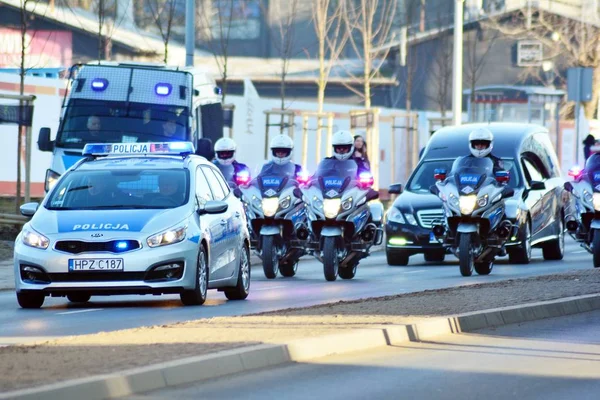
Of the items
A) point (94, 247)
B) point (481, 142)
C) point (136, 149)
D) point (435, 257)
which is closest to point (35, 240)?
point (94, 247)

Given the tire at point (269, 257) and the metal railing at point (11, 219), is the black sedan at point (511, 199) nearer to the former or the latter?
the tire at point (269, 257)

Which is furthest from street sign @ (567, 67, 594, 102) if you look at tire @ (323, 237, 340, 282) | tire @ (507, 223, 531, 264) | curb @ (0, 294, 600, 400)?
curb @ (0, 294, 600, 400)

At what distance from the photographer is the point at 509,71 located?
70.4m

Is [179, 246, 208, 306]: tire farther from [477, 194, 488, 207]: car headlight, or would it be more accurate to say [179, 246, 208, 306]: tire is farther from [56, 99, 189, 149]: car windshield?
[56, 99, 189, 149]: car windshield

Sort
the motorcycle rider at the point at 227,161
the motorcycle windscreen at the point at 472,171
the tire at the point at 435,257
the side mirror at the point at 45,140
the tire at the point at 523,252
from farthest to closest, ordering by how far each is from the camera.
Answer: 1. the tire at the point at 435,257
2. the side mirror at the point at 45,140
3. the tire at the point at 523,252
4. the motorcycle rider at the point at 227,161
5. the motorcycle windscreen at the point at 472,171

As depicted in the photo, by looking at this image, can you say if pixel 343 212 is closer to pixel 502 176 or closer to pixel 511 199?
pixel 502 176

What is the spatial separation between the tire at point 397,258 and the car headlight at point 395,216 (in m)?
0.63

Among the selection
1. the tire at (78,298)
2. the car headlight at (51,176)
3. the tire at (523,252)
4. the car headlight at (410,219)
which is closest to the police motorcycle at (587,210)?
the tire at (523,252)

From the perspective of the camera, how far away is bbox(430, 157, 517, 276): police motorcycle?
22.0 metres

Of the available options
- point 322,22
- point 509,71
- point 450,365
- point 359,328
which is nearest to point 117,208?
point 359,328

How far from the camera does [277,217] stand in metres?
21.8

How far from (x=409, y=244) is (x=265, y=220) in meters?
3.59

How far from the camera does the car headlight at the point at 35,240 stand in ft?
51.6

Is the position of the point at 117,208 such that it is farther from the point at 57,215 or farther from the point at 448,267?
the point at 448,267
